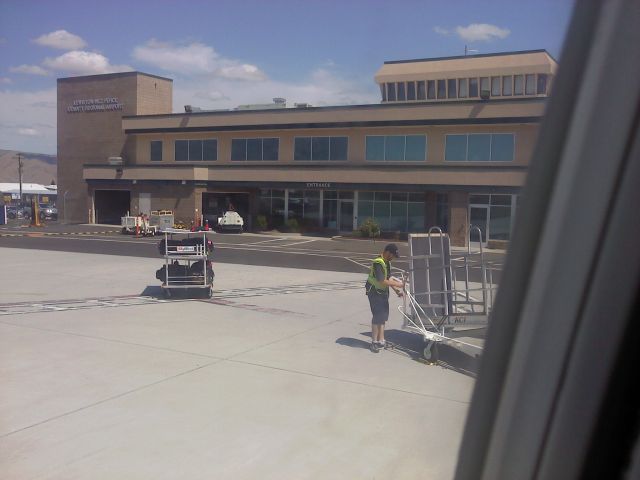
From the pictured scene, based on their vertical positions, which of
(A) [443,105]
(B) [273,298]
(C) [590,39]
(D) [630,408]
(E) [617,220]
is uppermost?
(A) [443,105]

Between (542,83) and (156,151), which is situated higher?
(156,151)

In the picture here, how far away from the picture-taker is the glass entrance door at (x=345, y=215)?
122 feet

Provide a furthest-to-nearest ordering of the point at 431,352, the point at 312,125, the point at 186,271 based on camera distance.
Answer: the point at 312,125
the point at 186,271
the point at 431,352

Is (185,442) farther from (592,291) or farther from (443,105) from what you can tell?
(443,105)

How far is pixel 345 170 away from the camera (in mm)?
37031

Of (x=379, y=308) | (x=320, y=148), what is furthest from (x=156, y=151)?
(x=379, y=308)

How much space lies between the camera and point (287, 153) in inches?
1619

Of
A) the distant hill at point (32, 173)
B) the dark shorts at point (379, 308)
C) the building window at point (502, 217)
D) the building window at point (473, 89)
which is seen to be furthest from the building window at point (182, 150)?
the distant hill at point (32, 173)

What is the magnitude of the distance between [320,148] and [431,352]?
3024 cm

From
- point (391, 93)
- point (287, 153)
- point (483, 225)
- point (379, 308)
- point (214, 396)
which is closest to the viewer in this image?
point (214, 396)

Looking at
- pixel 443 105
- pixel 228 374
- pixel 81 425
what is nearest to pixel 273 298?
pixel 228 374

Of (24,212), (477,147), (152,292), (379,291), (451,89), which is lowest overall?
(24,212)

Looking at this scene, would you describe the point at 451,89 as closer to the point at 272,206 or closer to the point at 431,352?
the point at 272,206

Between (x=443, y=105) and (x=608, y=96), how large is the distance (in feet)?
100
